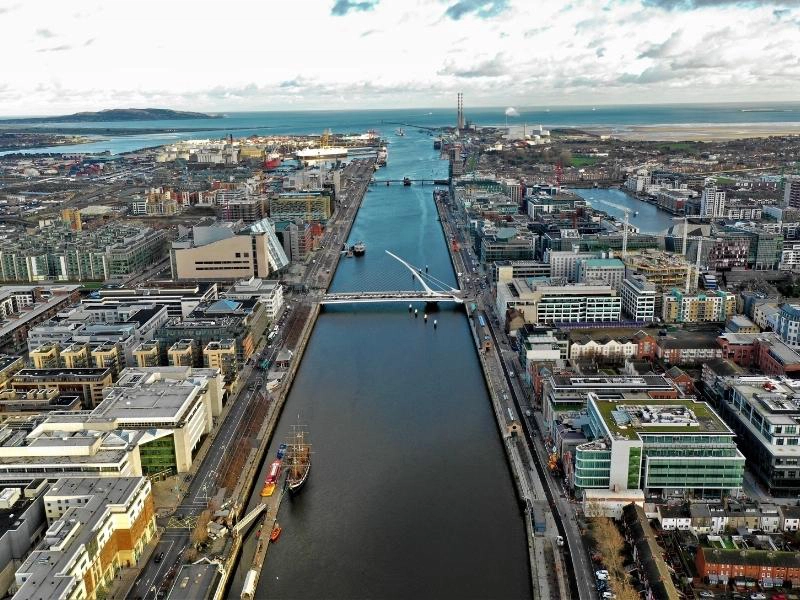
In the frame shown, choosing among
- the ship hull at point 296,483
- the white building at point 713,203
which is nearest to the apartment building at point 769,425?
the ship hull at point 296,483

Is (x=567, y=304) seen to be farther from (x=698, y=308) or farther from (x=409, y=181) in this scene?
(x=409, y=181)

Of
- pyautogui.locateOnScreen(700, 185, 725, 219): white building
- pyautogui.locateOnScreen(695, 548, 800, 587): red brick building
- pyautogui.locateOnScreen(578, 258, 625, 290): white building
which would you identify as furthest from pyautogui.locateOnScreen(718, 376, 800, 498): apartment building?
pyautogui.locateOnScreen(700, 185, 725, 219): white building

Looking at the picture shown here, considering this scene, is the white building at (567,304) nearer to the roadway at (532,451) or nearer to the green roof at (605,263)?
the roadway at (532,451)

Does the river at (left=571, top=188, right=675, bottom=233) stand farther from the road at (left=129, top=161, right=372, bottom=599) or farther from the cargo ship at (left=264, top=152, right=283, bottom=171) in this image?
the cargo ship at (left=264, top=152, right=283, bottom=171)

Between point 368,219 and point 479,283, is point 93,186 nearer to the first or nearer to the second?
point 368,219

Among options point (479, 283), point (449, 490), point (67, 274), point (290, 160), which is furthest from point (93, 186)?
point (449, 490)
